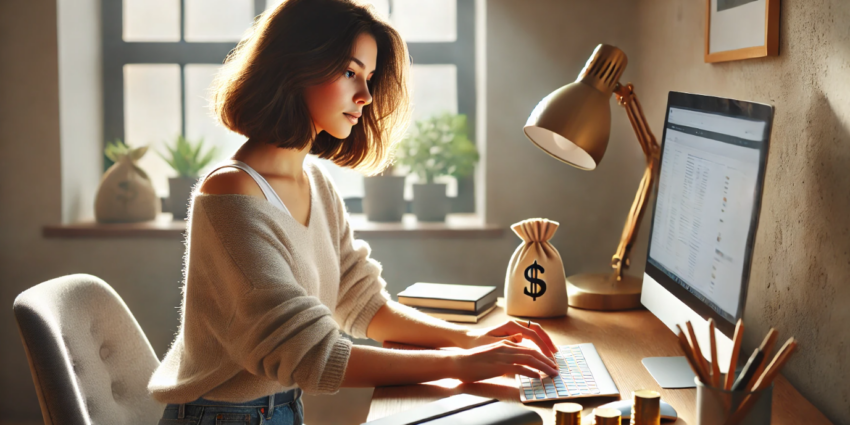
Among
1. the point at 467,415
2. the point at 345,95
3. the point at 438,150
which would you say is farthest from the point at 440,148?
the point at 467,415

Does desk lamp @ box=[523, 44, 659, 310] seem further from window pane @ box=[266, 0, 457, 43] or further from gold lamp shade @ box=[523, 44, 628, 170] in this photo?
window pane @ box=[266, 0, 457, 43]

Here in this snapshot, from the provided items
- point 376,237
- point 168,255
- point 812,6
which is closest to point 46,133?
point 168,255

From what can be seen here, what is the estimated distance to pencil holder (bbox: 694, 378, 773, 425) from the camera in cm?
75

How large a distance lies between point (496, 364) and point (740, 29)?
77 cm

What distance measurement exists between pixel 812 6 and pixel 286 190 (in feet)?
3.00

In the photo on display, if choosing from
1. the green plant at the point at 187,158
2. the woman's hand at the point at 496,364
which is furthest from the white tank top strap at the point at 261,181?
the green plant at the point at 187,158

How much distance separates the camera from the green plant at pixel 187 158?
234 cm

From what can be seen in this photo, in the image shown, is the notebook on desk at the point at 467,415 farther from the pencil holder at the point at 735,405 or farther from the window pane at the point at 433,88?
the window pane at the point at 433,88

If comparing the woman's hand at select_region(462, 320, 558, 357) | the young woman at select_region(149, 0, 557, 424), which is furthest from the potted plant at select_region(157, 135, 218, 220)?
the woman's hand at select_region(462, 320, 558, 357)

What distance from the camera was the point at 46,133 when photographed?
7.40 ft

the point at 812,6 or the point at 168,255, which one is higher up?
the point at 812,6

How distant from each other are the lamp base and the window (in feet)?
3.21

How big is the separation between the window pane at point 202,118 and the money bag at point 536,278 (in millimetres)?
1344

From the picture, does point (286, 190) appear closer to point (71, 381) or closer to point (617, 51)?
point (71, 381)
